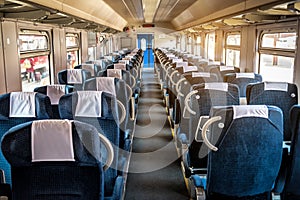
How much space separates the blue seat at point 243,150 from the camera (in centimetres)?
208

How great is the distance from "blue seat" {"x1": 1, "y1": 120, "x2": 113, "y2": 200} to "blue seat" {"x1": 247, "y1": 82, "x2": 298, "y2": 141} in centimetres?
A: 234

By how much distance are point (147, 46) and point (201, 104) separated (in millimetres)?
19812

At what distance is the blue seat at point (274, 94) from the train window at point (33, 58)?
3842 millimetres

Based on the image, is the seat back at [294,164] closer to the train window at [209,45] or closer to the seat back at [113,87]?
the seat back at [113,87]

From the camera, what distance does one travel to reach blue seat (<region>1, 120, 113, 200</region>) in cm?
167

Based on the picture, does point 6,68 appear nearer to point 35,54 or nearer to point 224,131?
point 35,54

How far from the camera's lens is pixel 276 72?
6.39 metres

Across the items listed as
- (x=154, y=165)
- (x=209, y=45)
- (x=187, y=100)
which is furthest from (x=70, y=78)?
(x=209, y=45)

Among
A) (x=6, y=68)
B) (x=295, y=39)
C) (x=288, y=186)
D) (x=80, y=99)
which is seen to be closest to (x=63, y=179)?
(x=80, y=99)

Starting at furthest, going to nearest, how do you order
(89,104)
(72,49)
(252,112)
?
1. (72,49)
2. (89,104)
3. (252,112)

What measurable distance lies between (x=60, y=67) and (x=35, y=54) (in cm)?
162

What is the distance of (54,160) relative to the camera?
5.71 feet

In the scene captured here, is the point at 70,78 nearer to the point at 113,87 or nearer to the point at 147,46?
the point at 113,87

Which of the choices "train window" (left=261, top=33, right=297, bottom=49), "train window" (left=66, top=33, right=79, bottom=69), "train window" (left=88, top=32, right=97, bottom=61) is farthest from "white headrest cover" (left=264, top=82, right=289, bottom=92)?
"train window" (left=88, top=32, right=97, bottom=61)
